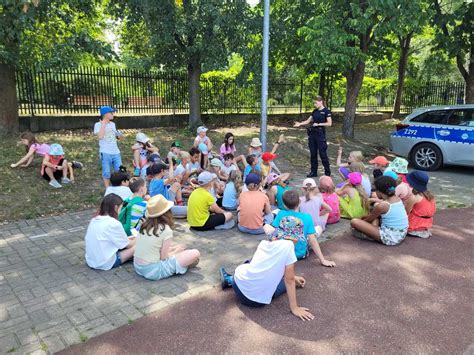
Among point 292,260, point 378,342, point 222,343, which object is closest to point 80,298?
point 222,343

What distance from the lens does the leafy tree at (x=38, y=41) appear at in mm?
9141

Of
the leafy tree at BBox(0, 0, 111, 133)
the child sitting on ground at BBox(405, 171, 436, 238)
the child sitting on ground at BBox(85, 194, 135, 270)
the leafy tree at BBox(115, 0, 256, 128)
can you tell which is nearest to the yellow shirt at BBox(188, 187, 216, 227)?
the child sitting on ground at BBox(85, 194, 135, 270)

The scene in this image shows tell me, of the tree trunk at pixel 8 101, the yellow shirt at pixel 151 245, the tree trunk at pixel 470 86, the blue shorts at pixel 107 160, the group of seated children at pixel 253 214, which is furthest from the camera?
the tree trunk at pixel 470 86

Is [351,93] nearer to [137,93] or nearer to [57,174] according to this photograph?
[137,93]

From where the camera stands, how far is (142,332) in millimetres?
3594

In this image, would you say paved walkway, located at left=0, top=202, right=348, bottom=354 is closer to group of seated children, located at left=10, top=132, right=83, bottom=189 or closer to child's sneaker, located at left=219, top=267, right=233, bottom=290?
child's sneaker, located at left=219, top=267, right=233, bottom=290

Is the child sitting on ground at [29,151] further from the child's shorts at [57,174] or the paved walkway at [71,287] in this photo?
the paved walkway at [71,287]

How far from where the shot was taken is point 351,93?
14773mm

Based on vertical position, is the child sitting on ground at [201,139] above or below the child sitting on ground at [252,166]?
above

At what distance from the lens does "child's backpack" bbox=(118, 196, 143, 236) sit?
5.38 m

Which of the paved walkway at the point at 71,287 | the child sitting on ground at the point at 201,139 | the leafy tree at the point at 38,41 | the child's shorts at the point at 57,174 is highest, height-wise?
the leafy tree at the point at 38,41

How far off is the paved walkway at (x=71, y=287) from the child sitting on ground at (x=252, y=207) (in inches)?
6.5

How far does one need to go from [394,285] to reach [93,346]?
3.16 m

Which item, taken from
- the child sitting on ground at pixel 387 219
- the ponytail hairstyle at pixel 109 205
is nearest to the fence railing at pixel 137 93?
the ponytail hairstyle at pixel 109 205
